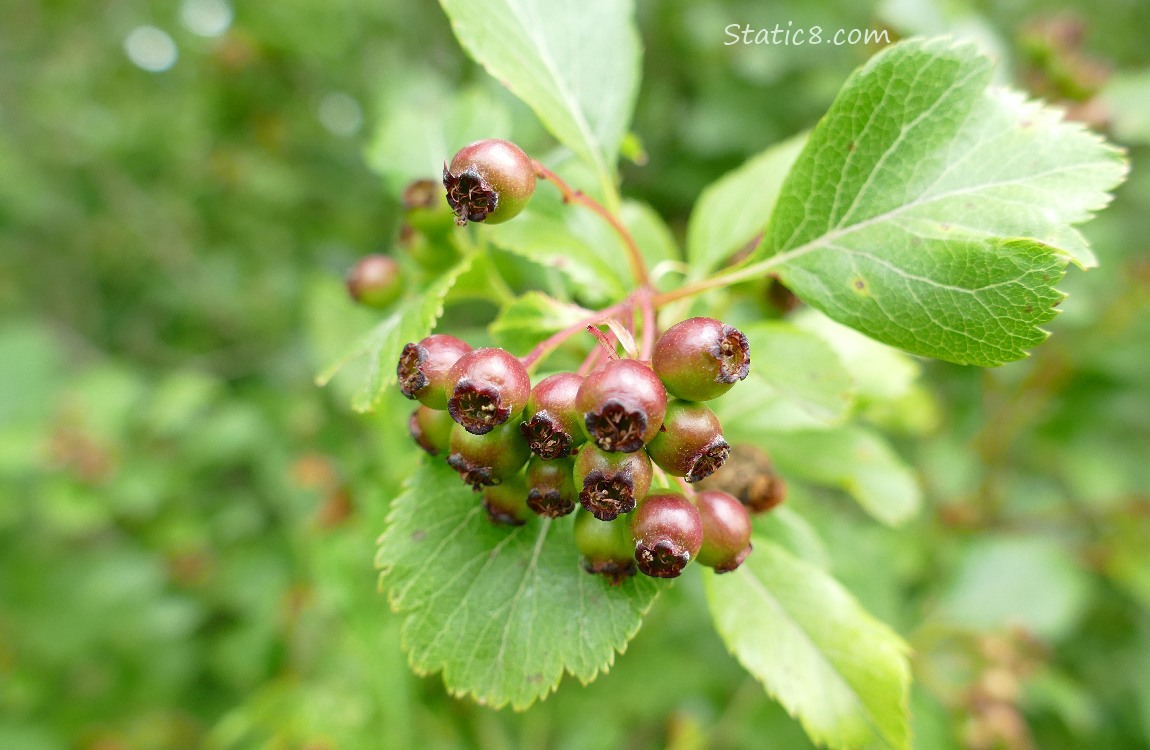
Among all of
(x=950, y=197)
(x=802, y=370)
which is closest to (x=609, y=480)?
(x=802, y=370)

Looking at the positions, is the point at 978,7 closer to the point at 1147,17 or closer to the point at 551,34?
the point at 1147,17

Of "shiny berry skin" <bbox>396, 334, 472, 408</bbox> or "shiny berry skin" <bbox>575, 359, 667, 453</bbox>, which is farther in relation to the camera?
"shiny berry skin" <bbox>396, 334, 472, 408</bbox>

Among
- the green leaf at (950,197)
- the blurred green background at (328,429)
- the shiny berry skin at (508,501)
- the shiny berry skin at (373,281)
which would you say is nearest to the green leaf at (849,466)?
the blurred green background at (328,429)

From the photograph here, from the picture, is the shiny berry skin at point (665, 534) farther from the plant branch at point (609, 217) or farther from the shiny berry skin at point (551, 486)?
the plant branch at point (609, 217)

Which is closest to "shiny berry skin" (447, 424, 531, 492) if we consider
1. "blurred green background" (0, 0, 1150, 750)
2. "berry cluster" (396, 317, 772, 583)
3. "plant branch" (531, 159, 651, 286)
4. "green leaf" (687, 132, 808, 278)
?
"berry cluster" (396, 317, 772, 583)

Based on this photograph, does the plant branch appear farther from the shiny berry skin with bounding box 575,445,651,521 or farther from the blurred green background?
the blurred green background

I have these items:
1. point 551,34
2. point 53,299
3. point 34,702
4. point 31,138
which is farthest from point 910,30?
point 53,299

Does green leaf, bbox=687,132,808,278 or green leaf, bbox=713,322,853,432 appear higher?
green leaf, bbox=687,132,808,278
